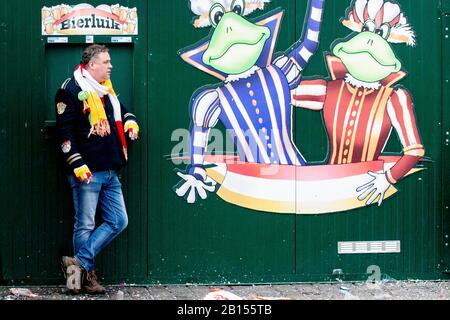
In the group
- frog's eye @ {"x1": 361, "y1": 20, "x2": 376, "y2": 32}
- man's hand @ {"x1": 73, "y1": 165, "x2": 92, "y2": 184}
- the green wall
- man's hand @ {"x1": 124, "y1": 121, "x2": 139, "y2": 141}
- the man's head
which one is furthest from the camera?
frog's eye @ {"x1": 361, "y1": 20, "x2": 376, "y2": 32}

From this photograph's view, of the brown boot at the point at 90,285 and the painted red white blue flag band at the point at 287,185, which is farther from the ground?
the painted red white blue flag band at the point at 287,185

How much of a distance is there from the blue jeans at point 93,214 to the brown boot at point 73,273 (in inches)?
2.5

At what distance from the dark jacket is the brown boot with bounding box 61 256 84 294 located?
776mm

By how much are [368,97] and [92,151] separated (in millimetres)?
2492

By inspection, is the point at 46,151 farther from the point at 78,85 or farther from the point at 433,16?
the point at 433,16

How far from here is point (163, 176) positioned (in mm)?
8031

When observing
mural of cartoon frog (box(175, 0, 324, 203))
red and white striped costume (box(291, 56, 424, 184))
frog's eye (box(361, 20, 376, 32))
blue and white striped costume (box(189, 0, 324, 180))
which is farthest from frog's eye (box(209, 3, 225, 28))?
frog's eye (box(361, 20, 376, 32))

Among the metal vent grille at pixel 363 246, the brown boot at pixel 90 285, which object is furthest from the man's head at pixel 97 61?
the metal vent grille at pixel 363 246

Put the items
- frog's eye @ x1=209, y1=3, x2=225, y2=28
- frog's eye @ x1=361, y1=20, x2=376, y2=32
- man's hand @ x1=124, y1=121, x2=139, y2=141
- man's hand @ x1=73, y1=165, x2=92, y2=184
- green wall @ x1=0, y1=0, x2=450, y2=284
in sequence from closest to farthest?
man's hand @ x1=73, y1=165, x2=92, y2=184 < man's hand @ x1=124, y1=121, x2=139, y2=141 < green wall @ x1=0, y1=0, x2=450, y2=284 < frog's eye @ x1=209, y1=3, x2=225, y2=28 < frog's eye @ x1=361, y1=20, x2=376, y2=32

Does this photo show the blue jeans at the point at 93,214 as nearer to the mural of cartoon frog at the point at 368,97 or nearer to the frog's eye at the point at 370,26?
the mural of cartoon frog at the point at 368,97

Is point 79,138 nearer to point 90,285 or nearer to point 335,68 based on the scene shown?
point 90,285

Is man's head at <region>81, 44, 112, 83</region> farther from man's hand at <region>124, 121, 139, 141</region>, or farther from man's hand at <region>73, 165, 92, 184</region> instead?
man's hand at <region>73, 165, 92, 184</region>

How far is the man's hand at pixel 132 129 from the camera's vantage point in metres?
7.69

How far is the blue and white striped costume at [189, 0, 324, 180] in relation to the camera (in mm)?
8055
